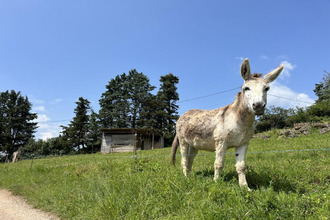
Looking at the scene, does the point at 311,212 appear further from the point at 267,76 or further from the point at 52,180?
the point at 52,180

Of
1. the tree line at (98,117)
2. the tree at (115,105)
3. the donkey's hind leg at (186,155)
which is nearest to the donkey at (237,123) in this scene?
the donkey's hind leg at (186,155)

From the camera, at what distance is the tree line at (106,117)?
4166 cm

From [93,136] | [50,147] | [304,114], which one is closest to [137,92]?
[93,136]

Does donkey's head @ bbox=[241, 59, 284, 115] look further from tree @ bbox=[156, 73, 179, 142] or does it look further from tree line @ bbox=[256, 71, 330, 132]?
tree @ bbox=[156, 73, 179, 142]

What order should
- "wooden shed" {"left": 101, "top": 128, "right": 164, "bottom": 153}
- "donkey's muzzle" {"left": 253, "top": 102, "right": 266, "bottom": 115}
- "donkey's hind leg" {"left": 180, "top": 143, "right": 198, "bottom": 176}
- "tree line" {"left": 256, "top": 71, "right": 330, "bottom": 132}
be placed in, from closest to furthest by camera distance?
"donkey's muzzle" {"left": 253, "top": 102, "right": 266, "bottom": 115} → "donkey's hind leg" {"left": 180, "top": 143, "right": 198, "bottom": 176} → "tree line" {"left": 256, "top": 71, "right": 330, "bottom": 132} → "wooden shed" {"left": 101, "top": 128, "right": 164, "bottom": 153}

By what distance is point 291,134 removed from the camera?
15195mm

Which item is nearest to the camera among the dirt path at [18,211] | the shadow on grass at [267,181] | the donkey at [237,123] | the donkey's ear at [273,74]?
the donkey at [237,123]

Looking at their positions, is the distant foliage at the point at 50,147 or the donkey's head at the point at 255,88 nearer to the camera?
the donkey's head at the point at 255,88

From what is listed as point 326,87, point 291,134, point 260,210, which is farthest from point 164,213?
point 326,87

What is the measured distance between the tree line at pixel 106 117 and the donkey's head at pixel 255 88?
35866 millimetres

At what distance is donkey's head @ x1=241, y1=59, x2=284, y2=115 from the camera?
3.25 m

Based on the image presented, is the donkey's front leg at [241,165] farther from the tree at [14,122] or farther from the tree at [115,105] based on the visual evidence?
the tree at [14,122]

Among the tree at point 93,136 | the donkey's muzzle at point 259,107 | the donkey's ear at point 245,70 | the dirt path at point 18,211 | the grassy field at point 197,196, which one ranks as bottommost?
the dirt path at point 18,211

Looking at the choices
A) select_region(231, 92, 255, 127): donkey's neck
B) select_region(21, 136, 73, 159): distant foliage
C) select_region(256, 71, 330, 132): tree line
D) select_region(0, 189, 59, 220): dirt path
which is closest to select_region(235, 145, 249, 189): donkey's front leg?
select_region(231, 92, 255, 127): donkey's neck
